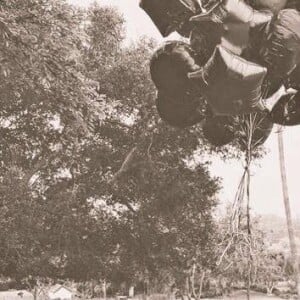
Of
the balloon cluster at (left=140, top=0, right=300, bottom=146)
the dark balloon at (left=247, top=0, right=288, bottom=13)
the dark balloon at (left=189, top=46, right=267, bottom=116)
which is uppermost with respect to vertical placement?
the dark balloon at (left=247, top=0, right=288, bottom=13)

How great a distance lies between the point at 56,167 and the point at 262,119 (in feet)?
34.2

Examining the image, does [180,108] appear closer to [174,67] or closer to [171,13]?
[174,67]

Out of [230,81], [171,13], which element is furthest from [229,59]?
[171,13]

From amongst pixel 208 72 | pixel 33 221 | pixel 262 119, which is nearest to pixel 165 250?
pixel 33 221

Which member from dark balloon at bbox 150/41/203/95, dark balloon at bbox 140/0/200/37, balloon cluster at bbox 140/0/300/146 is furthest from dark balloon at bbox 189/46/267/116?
dark balloon at bbox 140/0/200/37

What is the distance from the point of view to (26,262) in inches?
526

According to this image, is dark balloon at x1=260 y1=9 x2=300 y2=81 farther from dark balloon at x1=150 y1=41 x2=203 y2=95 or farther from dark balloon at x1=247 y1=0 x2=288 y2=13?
dark balloon at x1=150 y1=41 x2=203 y2=95

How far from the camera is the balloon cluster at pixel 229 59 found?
4055 mm

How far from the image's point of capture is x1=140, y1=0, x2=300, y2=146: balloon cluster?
160 inches

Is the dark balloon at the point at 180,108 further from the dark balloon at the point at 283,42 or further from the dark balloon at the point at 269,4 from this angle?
the dark balloon at the point at 269,4

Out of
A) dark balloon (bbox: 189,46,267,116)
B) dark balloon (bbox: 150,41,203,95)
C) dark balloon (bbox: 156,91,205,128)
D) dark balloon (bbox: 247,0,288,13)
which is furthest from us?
dark balloon (bbox: 156,91,205,128)

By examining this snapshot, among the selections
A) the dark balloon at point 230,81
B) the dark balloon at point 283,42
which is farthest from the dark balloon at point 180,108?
the dark balloon at point 283,42

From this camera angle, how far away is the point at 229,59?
4.01m

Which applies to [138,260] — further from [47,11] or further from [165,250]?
[47,11]
